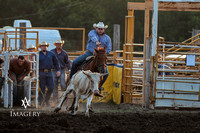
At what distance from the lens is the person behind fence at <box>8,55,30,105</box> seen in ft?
39.2

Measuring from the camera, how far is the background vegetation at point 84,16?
127 feet

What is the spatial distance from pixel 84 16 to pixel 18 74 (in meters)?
27.5

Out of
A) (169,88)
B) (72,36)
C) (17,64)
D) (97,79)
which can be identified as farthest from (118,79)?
(72,36)

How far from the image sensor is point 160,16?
39656 millimetres

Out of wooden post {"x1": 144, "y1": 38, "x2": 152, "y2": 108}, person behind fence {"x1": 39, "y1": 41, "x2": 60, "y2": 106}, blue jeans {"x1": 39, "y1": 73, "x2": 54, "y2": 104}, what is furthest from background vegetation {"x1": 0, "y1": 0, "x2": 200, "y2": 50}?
wooden post {"x1": 144, "y1": 38, "x2": 152, "y2": 108}

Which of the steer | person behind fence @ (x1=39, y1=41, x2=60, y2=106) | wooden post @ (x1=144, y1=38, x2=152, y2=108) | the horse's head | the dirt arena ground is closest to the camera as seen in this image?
the dirt arena ground

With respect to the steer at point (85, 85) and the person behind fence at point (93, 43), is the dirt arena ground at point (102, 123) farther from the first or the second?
the person behind fence at point (93, 43)

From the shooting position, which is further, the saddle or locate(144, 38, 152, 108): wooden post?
locate(144, 38, 152, 108): wooden post

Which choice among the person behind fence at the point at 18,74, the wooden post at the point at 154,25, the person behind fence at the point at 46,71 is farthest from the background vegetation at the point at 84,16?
the wooden post at the point at 154,25

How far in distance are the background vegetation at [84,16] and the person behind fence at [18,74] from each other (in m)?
25.1

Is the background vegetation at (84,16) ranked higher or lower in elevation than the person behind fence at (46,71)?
higher

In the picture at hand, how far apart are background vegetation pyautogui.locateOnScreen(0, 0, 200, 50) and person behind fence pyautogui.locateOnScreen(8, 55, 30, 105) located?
2511cm

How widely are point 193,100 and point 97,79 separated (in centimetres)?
389

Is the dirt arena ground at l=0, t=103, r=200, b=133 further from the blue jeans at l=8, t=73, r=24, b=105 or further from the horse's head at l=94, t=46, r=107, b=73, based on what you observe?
the blue jeans at l=8, t=73, r=24, b=105
